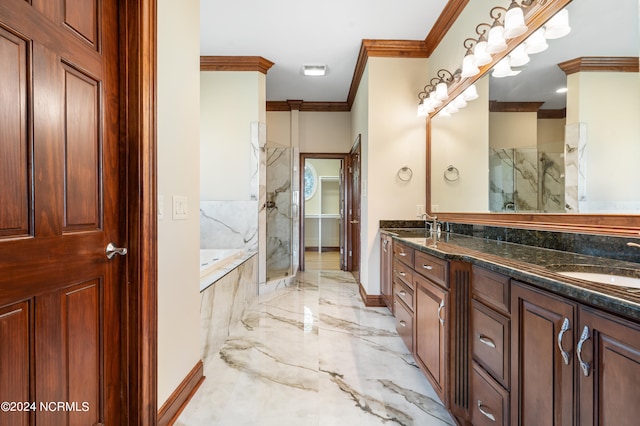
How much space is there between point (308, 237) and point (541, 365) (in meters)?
6.82

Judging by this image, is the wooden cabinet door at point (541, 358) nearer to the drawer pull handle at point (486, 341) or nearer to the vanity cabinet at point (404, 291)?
the drawer pull handle at point (486, 341)

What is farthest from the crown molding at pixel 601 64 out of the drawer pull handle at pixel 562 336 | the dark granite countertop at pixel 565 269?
the drawer pull handle at pixel 562 336

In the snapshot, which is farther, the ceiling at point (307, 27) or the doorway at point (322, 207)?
the doorway at point (322, 207)

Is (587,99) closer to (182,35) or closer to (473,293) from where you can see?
(473,293)

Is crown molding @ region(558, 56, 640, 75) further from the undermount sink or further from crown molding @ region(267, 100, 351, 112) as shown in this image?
crown molding @ region(267, 100, 351, 112)

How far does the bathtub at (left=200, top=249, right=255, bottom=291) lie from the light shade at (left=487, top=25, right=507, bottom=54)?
241cm

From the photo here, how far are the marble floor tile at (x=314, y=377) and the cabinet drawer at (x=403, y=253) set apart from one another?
66 centimetres

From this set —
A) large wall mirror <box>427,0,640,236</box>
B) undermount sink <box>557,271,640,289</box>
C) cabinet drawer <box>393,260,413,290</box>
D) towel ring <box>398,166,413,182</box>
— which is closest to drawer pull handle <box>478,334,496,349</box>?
undermount sink <box>557,271,640,289</box>

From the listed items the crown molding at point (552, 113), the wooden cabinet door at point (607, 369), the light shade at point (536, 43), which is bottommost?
the wooden cabinet door at point (607, 369)

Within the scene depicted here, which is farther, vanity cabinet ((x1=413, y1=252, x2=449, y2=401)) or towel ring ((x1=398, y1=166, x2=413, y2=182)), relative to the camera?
towel ring ((x1=398, y1=166, x2=413, y2=182))

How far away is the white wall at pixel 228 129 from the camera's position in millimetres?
3697

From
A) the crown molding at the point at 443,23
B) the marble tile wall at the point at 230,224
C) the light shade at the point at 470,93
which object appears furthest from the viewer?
the marble tile wall at the point at 230,224

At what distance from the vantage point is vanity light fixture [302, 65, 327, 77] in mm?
3775

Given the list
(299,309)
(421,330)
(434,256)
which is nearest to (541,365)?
(434,256)
